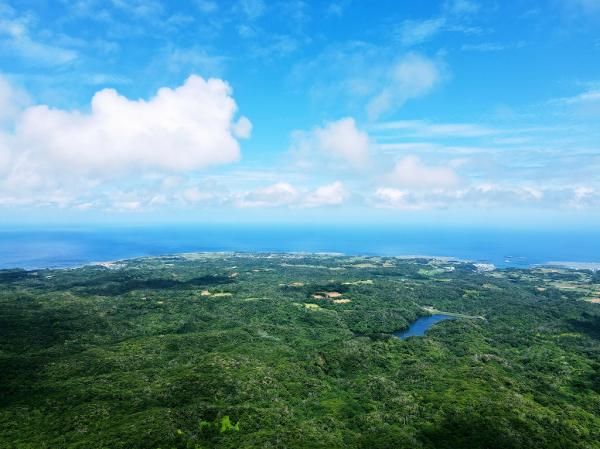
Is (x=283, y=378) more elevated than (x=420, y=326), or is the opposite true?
(x=283, y=378)

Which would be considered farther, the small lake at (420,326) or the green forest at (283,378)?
the small lake at (420,326)

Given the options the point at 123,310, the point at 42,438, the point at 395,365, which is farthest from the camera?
the point at 123,310

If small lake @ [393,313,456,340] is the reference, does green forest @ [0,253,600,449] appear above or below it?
above

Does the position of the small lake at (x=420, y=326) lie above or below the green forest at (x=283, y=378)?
below

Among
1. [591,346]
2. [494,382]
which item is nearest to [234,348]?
[494,382]

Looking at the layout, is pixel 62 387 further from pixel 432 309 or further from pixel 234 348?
pixel 432 309
